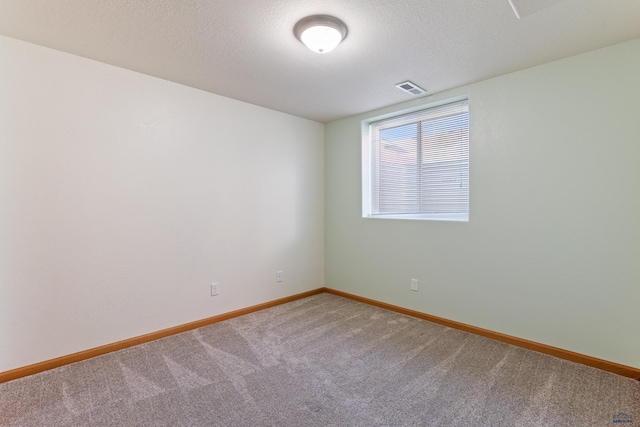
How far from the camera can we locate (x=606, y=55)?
2164 mm

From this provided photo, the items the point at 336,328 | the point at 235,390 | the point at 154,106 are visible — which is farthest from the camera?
the point at 336,328

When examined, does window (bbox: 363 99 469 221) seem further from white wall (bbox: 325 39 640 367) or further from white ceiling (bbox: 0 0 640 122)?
white ceiling (bbox: 0 0 640 122)

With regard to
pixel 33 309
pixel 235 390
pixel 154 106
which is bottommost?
pixel 235 390

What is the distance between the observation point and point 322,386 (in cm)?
200

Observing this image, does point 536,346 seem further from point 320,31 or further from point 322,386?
point 320,31

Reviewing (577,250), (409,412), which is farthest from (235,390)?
(577,250)

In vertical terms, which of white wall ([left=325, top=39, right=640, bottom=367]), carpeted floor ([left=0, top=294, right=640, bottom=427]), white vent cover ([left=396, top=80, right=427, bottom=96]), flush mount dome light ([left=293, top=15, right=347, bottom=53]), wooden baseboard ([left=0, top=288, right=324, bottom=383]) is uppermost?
white vent cover ([left=396, top=80, right=427, bottom=96])

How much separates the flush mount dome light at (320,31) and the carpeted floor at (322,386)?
2.29 meters

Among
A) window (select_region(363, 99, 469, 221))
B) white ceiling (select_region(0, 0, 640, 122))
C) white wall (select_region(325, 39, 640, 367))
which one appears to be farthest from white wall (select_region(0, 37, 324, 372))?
white wall (select_region(325, 39, 640, 367))

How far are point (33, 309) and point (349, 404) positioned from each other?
2345 mm

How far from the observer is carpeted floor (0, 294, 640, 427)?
1701mm

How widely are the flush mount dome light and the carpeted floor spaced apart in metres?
2.29

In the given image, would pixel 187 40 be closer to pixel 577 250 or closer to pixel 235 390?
pixel 235 390

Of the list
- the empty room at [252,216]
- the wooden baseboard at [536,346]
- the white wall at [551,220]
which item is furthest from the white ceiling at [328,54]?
the wooden baseboard at [536,346]
